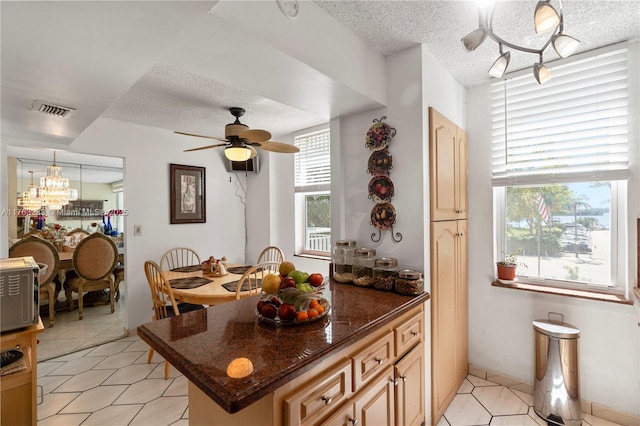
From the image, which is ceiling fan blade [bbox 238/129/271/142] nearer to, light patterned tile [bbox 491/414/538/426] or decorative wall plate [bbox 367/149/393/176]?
decorative wall plate [bbox 367/149/393/176]

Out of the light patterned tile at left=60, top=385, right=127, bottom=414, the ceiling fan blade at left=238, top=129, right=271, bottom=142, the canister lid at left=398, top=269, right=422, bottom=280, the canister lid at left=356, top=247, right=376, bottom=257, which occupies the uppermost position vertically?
the ceiling fan blade at left=238, top=129, right=271, bottom=142

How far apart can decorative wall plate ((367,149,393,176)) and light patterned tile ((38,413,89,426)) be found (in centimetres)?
259

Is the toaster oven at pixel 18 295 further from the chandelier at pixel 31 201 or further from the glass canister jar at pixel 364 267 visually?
the chandelier at pixel 31 201

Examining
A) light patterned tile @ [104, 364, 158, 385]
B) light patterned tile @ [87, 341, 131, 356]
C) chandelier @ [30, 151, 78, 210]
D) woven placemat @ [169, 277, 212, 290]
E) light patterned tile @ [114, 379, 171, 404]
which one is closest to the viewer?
light patterned tile @ [114, 379, 171, 404]

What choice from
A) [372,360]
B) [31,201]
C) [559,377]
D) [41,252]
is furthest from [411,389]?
[31,201]

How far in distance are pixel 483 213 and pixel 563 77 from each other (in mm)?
1089

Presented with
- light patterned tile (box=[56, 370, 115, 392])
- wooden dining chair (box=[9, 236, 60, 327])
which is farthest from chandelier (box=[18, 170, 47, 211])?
light patterned tile (box=[56, 370, 115, 392])

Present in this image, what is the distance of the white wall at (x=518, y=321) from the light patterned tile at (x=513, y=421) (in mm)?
367

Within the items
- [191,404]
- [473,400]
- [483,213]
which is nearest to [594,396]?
[473,400]

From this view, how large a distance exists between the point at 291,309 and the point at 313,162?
8.70 ft

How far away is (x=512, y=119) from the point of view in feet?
7.41

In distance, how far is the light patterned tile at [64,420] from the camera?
1.92m

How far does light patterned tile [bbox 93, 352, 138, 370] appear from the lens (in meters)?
2.66

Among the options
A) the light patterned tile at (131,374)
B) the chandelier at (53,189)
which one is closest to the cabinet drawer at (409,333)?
the light patterned tile at (131,374)
